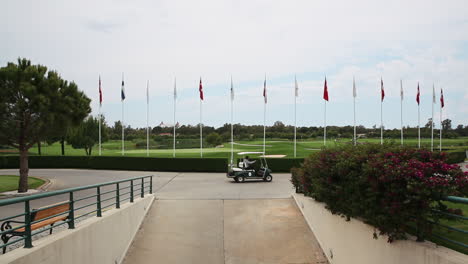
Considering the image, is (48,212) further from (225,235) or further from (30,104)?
(30,104)

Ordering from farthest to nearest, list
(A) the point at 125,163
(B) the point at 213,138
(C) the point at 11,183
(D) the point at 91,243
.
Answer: (B) the point at 213,138
(A) the point at 125,163
(C) the point at 11,183
(D) the point at 91,243

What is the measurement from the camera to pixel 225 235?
10.7m

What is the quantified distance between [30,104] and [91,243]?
14673mm

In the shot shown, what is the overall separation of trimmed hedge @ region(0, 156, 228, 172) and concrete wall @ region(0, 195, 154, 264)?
62.3 ft

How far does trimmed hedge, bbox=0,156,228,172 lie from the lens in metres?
30.5

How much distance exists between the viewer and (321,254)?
30.9 feet

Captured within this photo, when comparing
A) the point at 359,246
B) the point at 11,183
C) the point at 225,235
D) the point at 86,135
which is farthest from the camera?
the point at 86,135

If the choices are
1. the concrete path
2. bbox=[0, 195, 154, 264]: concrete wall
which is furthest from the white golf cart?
bbox=[0, 195, 154, 264]: concrete wall

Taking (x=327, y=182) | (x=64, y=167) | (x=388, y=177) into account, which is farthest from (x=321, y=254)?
(x=64, y=167)

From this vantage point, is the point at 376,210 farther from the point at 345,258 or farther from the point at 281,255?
the point at 281,255

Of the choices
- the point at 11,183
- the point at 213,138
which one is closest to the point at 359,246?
the point at 11,183

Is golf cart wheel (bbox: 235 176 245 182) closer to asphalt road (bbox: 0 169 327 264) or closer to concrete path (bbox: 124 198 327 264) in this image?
asphalt road (bbox: 0 169 327 264)

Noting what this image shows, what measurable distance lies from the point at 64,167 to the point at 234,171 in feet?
73.4

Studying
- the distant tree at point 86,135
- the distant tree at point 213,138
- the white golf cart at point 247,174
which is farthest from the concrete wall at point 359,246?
the distant tree at point 213,138
